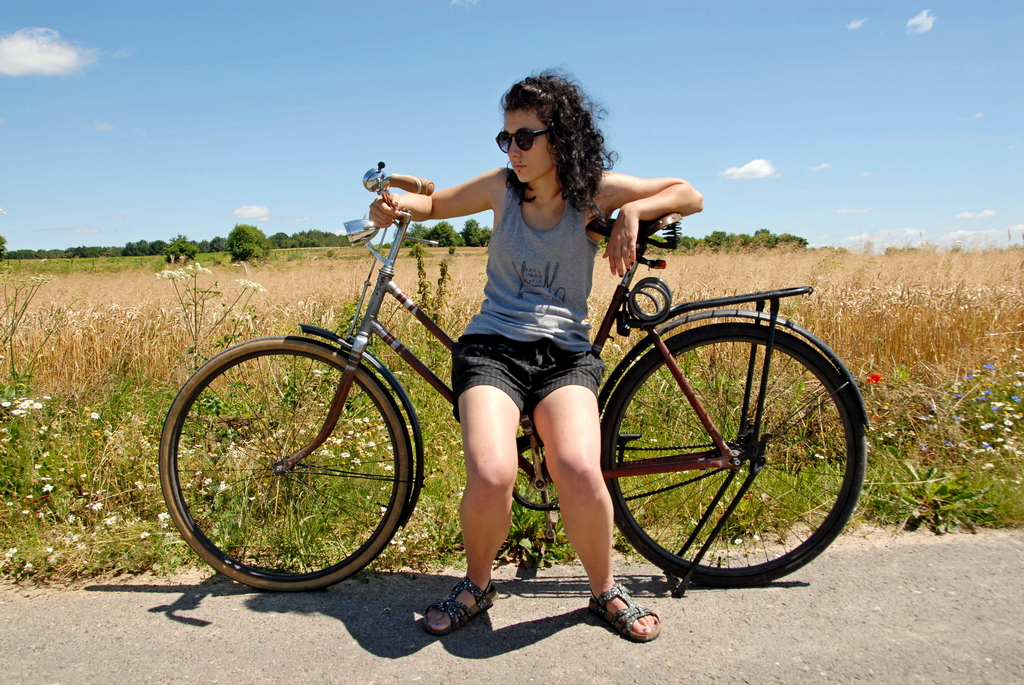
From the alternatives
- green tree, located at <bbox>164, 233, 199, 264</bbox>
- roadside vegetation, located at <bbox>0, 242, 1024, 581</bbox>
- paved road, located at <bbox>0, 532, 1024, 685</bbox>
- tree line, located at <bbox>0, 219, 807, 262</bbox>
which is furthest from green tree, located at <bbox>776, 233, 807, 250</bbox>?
paved road, located at <bbox>0, 532, 1024, 685</bbox>

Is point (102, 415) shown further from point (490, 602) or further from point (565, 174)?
point (565, 174)

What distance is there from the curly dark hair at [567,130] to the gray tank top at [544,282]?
0.09 m

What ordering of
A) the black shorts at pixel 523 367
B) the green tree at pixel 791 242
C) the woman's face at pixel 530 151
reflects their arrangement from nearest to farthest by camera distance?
1. the black shorts at pixel 523 367
2. the woman's face at pixel 530 151
3. the green tree at pixel 791 242

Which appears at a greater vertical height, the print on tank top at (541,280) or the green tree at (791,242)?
the green tree at (791,242)

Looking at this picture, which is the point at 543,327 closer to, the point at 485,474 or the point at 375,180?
the point at 485,474

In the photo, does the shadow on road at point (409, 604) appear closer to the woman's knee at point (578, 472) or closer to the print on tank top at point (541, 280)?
the woman's knee at point (578, 472)

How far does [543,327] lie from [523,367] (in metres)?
→ 0.18

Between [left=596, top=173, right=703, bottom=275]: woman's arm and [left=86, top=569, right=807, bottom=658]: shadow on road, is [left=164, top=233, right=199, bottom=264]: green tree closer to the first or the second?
[left=86, top=569, right=807, bottom=658]: shadow on road

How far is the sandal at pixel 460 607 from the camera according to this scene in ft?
7.43

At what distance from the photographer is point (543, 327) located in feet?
8.24

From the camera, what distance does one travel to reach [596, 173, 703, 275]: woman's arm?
245 centimetres

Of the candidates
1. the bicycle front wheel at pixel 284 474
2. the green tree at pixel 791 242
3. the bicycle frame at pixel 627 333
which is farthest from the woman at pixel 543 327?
the green tree at pixel 791 242

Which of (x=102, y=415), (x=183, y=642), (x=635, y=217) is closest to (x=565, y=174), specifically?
(x=635, y=217)

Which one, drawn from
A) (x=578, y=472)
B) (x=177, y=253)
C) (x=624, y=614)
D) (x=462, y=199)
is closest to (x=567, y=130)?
(x=462, y=199)
